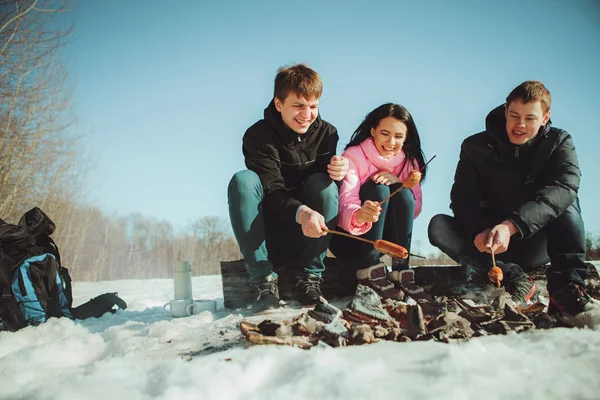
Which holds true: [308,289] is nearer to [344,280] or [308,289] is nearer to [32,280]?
[344,280]

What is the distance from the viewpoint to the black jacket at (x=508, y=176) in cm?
268

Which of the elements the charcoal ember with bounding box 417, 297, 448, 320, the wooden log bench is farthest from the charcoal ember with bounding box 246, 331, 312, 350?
the wooden log bench

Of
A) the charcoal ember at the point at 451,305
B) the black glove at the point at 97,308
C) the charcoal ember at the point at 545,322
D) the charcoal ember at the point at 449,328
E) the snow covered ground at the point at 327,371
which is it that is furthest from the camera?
the black glove at the point at 97,308

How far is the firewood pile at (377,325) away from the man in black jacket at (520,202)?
1.46 feet

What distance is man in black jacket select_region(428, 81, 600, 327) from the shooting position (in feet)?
8.39

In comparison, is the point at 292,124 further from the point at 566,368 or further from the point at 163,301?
the point at 163,301

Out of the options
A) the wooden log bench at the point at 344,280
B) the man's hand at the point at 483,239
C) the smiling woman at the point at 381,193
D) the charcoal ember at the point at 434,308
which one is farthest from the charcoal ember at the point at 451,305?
the wooden log bench at the point at 344,280

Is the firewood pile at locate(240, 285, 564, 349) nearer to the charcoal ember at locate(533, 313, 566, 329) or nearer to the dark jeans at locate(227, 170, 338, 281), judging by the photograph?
the charcoal ember at locate(533, 313, 566, 329)

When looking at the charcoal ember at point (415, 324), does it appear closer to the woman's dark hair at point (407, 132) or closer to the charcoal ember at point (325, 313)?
the charcoal ember at point (325, 313)

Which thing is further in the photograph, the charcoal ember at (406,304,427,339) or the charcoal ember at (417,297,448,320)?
the charcoal ember at (417,297,448,320)

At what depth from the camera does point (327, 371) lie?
4.66ft

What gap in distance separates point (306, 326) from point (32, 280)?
2.53 metres

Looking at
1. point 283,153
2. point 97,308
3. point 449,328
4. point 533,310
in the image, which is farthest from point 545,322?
point 97,308

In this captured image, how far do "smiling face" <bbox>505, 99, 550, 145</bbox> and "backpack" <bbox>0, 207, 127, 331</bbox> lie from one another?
11.7ft
